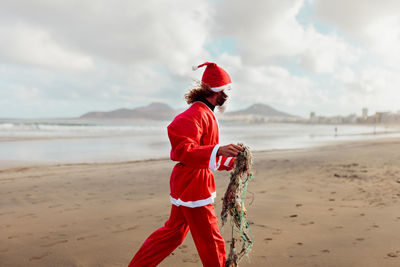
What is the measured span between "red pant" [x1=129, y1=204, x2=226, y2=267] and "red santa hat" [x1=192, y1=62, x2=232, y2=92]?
0.92 metres

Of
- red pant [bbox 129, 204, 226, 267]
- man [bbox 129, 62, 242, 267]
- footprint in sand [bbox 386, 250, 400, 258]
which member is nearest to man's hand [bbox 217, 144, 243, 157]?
man [bbox 129, 62, 242, 267]

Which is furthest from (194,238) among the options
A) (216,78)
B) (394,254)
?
(394,254)

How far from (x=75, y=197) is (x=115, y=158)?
6.48 meters

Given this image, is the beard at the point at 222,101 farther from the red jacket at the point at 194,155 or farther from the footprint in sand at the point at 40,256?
the footprint in sand at the point at 40,256

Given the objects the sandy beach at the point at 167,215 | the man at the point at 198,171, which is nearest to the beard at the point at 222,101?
the man at the point at 198,171

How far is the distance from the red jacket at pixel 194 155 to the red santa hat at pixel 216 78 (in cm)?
18

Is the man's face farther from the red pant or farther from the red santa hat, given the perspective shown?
the red pant

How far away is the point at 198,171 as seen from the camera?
216cm

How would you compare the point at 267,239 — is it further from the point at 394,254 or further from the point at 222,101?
the point at 222,101

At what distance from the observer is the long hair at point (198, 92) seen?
2.35 m

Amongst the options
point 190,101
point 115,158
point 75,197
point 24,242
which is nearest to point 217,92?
point 190,101

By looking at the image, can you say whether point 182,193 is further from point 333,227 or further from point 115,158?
point 115,158

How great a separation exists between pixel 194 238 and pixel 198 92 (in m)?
1.11

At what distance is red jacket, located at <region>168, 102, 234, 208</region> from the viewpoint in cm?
198
